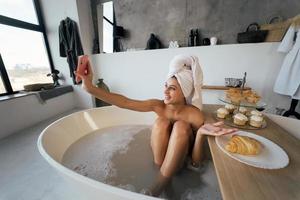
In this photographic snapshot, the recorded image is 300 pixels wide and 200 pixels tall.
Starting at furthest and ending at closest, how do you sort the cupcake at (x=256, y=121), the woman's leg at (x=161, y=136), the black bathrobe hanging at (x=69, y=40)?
the black bathrobe hanging at (x=69, y=40) → the woman's leg at (x=161, y=136) → the cupcake at (x=256, y=121)

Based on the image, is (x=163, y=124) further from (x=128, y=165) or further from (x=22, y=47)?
(x=22, y=47)

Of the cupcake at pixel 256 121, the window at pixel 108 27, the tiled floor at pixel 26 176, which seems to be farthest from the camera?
the window at pixel 108 27

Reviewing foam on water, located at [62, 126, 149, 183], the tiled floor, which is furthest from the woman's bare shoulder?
the tiled floor

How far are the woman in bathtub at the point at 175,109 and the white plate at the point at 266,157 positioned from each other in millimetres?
192

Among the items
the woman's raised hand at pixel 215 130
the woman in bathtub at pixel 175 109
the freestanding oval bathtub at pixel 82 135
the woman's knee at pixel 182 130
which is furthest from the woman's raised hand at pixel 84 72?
the woman's raised hand at pixel 215 130

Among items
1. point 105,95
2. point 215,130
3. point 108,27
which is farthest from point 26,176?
point 108,27

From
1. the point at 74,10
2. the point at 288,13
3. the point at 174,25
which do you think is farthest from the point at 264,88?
the point at 74,10

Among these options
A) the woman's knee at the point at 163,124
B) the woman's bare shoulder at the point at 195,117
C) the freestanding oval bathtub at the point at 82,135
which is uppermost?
the woman's bare shoulder at the point at 195,117

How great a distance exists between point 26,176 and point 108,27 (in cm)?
267

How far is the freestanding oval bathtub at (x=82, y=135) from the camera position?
2.01 ft

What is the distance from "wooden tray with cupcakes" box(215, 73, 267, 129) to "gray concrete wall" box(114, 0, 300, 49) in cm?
161

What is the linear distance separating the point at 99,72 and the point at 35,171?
2.06 m

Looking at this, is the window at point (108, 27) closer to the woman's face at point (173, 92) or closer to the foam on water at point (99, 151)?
the foam on water at point (99, 151)

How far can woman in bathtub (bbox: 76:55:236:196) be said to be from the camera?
84 centimetres
